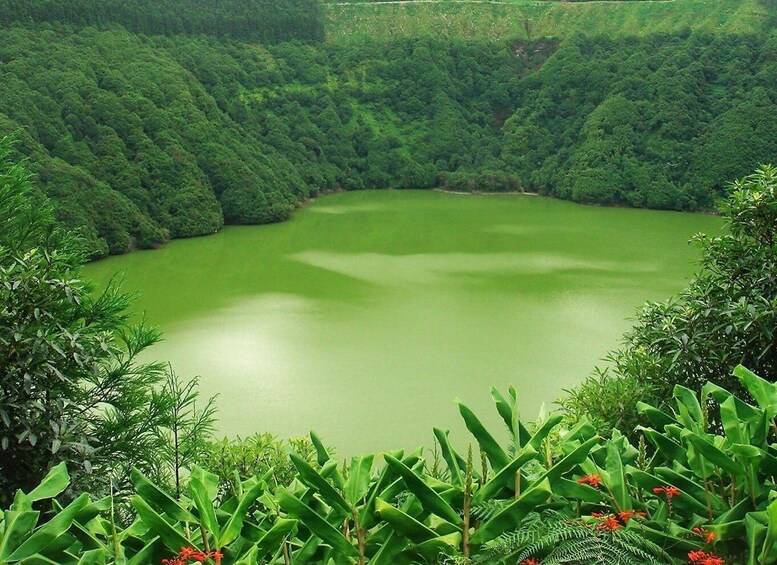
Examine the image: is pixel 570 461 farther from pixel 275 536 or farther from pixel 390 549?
pixel 275 536

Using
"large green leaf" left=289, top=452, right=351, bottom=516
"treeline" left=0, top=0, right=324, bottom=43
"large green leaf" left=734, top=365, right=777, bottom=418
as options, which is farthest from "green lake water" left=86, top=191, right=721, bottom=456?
"treeline" left=0, top=0, right=324, bottom=43

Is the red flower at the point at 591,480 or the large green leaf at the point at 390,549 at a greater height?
the red flower at the point at 591,480

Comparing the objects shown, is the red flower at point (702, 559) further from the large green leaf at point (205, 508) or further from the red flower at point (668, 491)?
the large green leaf at point (205, 508)

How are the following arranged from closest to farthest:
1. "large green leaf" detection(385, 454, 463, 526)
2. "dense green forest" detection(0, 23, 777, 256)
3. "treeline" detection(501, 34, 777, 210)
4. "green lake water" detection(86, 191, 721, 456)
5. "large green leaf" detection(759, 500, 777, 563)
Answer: "large green leaf" detection(759, 500, 777, 563)
"large green leaf" detection(385, 454, 463, 526)
"green lake water" detection(86, 191, 721, 456)
"dense green forest" detection(0, 23, 777, 256)
"treeline" detection(501, 34, 777, 210)

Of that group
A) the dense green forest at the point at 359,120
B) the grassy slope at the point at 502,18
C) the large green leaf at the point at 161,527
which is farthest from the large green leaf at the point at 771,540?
the grassy slope at the point at 502,18

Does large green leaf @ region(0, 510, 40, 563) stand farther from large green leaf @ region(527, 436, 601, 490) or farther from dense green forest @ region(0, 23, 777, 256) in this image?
dense green forest @ region(0, 23, 777, 256)

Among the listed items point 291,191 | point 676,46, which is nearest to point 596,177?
point 676,46
